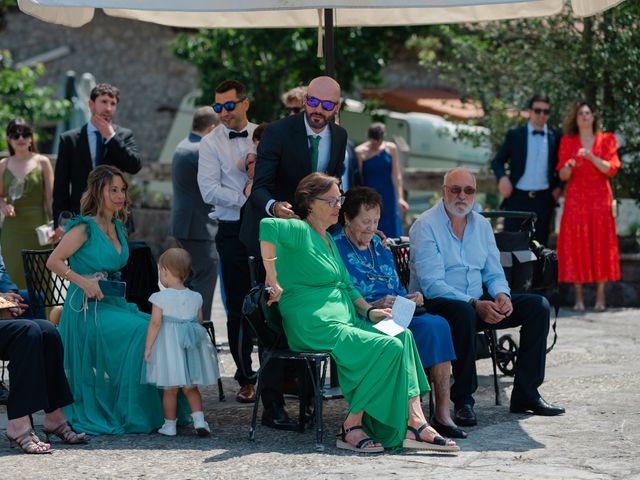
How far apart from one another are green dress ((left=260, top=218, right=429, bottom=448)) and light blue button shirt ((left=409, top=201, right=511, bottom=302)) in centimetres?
65

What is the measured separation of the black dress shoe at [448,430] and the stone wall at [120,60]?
19.8 meters

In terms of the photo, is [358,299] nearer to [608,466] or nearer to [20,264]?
[608,466]

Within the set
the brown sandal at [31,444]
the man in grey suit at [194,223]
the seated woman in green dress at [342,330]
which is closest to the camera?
the brown sandal at [31,444]

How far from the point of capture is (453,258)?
25.9ft

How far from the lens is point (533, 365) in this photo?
305 inches

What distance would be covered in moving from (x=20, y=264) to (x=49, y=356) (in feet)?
12.3

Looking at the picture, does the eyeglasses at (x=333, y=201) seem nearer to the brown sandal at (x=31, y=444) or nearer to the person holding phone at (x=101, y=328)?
the person holding phone at (x=101, y=328)

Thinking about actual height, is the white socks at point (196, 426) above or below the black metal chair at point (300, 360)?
below

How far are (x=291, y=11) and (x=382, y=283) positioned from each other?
9.59 feet

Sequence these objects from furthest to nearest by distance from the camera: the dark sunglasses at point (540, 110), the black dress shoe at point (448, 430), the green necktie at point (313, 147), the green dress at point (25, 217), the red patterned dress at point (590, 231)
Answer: the red patterned dress at point (590, 231) → the dark sunglasses at point (540, 110) → the green dress at point (25, 217) → the green necktie at point (313, 147) → the black dress shoe at point (448, 430)

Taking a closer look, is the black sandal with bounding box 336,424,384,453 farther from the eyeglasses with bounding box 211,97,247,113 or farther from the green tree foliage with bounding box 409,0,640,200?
the green tree foliage with bounding box 409,0,640,200

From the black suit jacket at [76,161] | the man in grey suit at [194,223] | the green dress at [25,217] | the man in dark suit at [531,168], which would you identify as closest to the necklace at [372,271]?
the black suit jacket at [76,161]

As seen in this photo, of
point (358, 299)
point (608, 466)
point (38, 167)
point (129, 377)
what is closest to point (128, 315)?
point (129, 377)

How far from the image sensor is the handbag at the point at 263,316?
702cm
